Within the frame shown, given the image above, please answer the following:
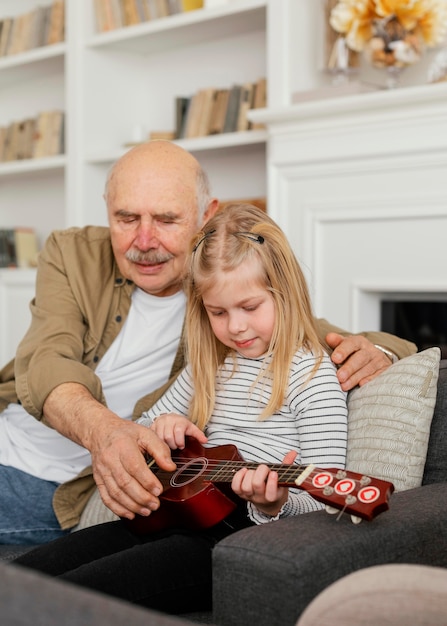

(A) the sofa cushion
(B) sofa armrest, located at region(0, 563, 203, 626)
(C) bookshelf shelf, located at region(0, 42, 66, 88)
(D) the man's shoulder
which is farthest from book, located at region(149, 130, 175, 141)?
(B) sofa armrest, located at region(0, 563, 203, 626)

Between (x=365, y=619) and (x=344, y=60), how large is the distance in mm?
2640

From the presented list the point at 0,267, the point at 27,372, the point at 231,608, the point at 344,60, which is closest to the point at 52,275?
the point at 27,372

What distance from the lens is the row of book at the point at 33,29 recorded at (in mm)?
4484

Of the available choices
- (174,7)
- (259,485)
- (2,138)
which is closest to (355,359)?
(259,485)

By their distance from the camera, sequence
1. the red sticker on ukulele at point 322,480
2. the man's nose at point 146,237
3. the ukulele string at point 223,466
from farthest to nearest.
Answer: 1. the man's nose at point 146,237
2. the ukulele string at point 223,466
3. the red sticker on ukulele at point 322,480

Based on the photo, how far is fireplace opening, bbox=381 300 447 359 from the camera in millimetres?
3449

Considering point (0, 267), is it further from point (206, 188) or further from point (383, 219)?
point (206, 188)

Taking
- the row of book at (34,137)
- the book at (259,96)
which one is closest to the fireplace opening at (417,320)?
the book at (259,96)

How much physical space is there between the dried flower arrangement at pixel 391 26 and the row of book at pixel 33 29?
174 centimetres

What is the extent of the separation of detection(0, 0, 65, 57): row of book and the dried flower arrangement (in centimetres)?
174

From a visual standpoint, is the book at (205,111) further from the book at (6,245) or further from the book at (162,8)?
the book at (6,245)

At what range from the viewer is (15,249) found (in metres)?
4.78

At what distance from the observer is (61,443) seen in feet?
6.91

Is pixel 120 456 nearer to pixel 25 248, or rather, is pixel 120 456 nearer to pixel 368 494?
pixel 368 494
